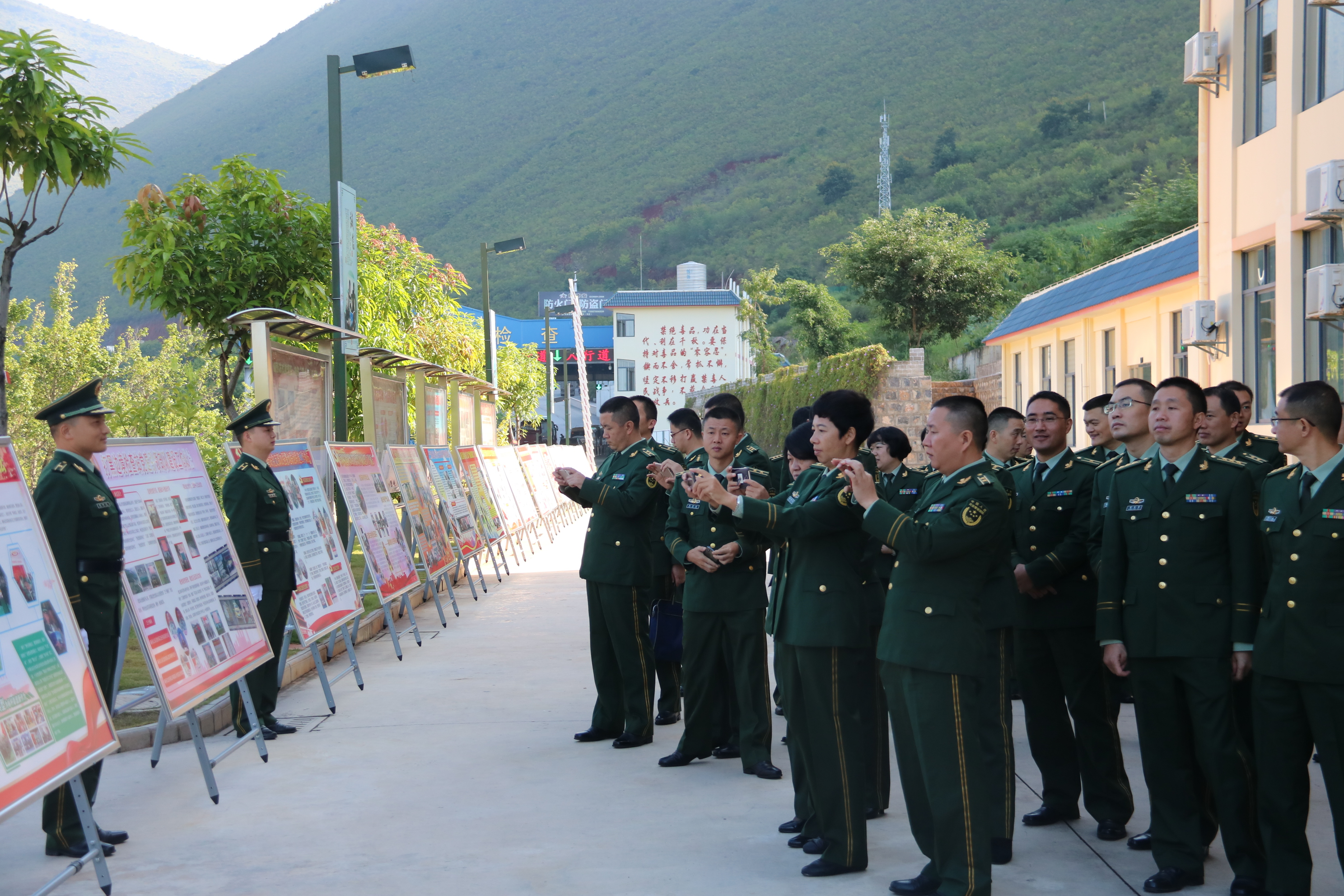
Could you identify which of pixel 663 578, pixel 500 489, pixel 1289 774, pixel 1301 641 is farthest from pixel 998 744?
pixel 500 489

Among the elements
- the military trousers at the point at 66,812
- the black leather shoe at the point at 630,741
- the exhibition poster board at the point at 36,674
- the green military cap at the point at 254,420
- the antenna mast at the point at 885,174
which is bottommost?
the black leather shoe at the point at 630,741

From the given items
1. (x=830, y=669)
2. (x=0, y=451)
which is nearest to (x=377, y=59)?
(x=0, y=451)

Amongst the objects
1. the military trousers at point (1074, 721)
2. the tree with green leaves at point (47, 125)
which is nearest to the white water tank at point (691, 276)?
the tree with green leaves at point (47, 125)

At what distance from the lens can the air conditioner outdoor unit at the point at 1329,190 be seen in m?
9.94

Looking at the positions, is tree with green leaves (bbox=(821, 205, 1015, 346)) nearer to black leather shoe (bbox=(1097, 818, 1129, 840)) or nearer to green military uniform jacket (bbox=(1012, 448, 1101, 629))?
green military uniform jacket (bbox=(1012, 448, 1101, 629))

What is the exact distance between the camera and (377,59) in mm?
10805

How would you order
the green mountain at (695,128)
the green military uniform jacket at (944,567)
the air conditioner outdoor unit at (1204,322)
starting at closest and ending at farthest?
the green military uniform jacket at (944,567), the air conditioner outdoor unit at (1204,322), the green mountain at (695,128)

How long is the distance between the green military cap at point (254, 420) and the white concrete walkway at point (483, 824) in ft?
5.86

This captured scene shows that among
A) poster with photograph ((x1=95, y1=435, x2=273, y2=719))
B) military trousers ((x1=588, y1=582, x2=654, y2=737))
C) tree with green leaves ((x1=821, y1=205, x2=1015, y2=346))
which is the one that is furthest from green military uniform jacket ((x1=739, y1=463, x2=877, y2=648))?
tree with green leaves ((x1=821, y1=205, x2=1015, y2=346))

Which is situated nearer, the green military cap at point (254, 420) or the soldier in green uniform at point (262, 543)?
the soldier in green uniform at point (262, 543)

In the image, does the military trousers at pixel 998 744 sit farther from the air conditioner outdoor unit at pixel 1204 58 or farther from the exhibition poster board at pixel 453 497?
→ the air conditioner outdoor unit at pixel 1204 58

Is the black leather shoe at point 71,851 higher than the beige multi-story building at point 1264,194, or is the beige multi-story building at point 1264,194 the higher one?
the beige multi-story building at point 1264,194

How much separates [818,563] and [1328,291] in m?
7.38

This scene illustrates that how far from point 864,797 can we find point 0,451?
343 cm
